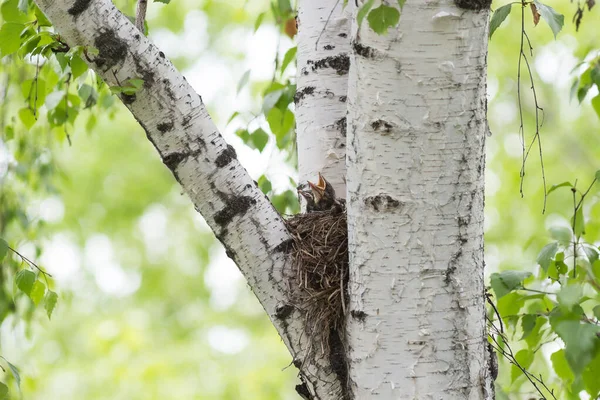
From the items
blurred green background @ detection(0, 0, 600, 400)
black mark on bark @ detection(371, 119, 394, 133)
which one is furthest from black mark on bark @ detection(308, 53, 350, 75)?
blurred green background @ detection(0, 0, 600, 400)

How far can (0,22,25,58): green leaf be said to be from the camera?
1363 mm

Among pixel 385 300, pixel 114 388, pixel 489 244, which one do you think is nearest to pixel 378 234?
pixel 385 300

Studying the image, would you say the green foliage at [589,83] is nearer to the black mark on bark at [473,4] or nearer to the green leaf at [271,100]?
the black mark on bark at [473,4]

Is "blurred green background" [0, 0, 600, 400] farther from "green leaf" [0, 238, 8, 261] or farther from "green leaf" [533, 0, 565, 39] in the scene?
"green leaf" [533, 0, 565, 39]

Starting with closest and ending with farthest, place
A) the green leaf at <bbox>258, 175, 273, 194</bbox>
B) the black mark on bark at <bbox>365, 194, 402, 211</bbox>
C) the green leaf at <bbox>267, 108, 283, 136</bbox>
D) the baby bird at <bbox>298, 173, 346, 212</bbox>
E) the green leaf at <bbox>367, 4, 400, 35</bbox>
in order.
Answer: the green leaf at <bbox>367, 4, 400, 35</bbox> < the black mark on bark at <bbox>365, 194, 402, 211</bbox> < the baby bird at <bbox>298, 173, 346, 212</bbox> < the green leaf at <bbox>267, 108, 283, 136</bbox> < the green leaf at <bbox>258, 175, 273, 194</bbox>

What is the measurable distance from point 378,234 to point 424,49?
348 mm

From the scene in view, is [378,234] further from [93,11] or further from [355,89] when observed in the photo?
[93,11]

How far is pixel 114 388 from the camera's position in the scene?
16.7 feet

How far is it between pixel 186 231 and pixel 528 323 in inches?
239

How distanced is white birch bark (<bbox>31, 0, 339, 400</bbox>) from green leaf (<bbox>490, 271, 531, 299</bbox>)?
1.34ft

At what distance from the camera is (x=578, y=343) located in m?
1.05

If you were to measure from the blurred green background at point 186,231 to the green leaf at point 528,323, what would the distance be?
3039 mm

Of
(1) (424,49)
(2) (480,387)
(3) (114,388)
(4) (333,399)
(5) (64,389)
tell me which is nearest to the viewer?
(1) (424,49)

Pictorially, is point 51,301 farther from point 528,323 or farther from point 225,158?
point 528,323
